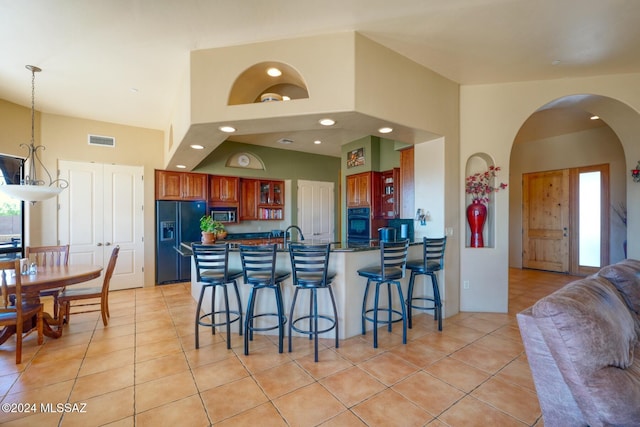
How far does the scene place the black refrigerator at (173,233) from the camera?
520 centimetres

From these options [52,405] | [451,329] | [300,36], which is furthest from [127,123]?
[451,329]

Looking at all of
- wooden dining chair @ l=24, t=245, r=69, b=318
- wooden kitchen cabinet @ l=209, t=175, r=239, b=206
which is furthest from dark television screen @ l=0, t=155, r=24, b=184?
wooden kitchen cabinet @ l=209, t=175, r=239, b=206

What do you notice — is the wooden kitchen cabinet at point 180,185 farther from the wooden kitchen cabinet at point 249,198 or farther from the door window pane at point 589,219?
the door window pane at point 589,219

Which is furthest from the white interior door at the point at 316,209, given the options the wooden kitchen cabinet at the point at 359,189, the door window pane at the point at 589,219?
the door window pane at the point at 589,219

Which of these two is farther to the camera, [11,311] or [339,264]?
[339,264]

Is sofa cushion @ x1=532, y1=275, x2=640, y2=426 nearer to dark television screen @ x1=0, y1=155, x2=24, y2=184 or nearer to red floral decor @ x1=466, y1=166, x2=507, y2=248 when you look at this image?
red floral decor @ x1=466, y1=166, x2=507, y2=248

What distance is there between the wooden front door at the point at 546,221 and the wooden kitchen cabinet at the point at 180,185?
7.34 metres

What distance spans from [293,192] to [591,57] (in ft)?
17.1

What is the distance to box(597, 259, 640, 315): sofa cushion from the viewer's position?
189 cm

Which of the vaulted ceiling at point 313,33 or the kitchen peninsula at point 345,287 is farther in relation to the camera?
the kitchen peninsula at point 345,287

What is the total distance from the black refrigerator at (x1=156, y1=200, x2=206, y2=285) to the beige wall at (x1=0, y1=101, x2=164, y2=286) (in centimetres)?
16

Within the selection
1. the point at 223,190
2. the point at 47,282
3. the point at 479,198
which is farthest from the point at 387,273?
the point at 223,190

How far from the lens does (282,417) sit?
1801mm

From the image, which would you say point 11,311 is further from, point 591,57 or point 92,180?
point 591,57
